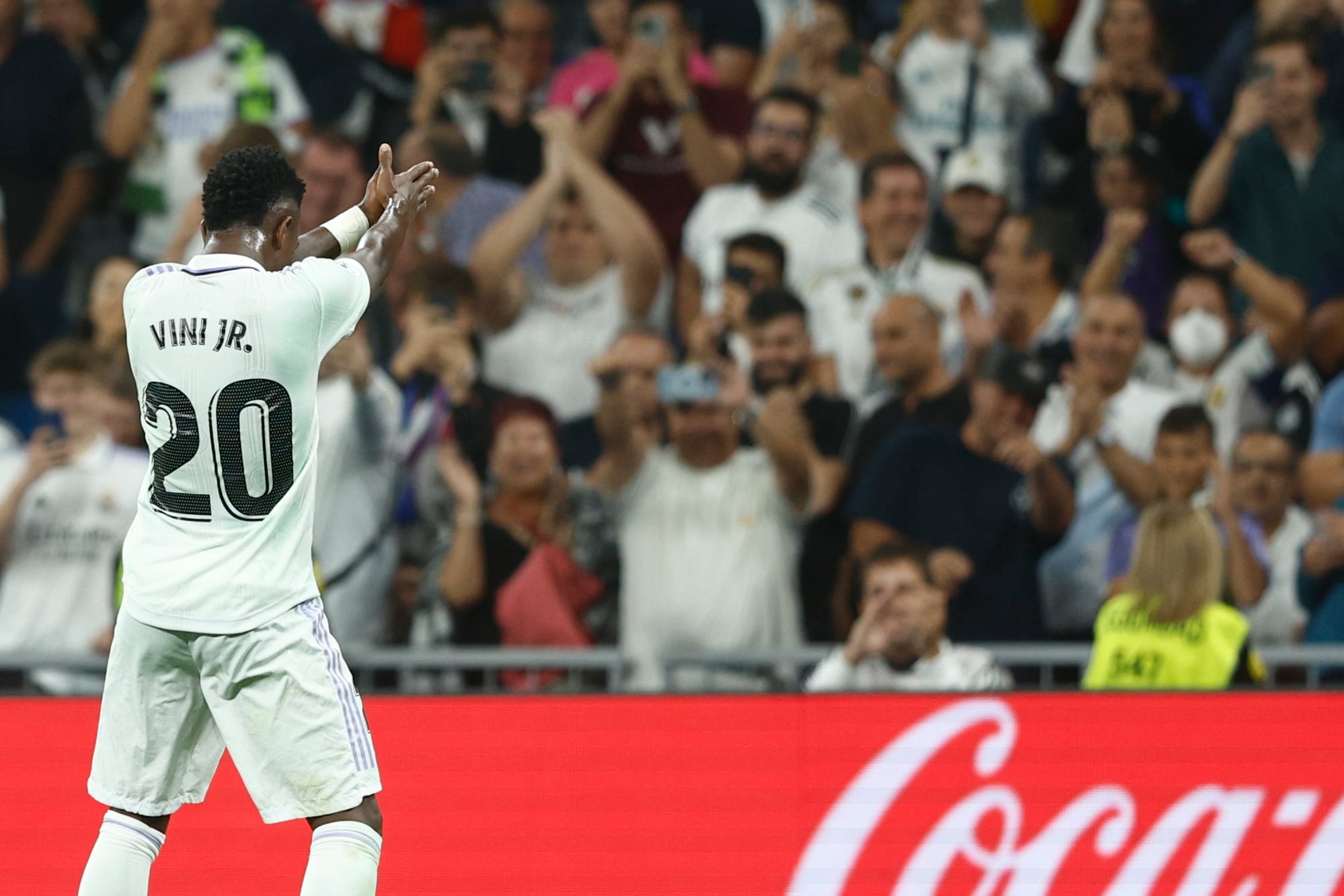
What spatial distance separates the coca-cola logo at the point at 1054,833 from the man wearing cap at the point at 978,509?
1826 mm

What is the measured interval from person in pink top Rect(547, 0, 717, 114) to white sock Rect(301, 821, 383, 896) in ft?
18.6

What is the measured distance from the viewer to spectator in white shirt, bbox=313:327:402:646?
315 inches

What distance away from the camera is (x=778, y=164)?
9125 mm

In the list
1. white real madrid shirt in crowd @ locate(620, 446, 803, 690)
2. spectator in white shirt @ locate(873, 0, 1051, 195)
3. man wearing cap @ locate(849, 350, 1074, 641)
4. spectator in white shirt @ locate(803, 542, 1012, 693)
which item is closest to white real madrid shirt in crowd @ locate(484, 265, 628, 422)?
white real madrid shirt in crowd @ locate(620, 446, 803, 690)

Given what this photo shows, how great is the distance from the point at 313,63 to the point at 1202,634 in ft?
18.6

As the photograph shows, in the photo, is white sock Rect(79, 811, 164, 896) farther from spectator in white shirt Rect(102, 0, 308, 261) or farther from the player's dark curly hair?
spectator in white shirt Rect(102, 0, 308, 261)

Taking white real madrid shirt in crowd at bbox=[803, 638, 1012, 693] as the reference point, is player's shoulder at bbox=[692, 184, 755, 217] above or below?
above

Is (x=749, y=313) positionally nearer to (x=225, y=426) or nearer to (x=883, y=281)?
(x=883, y=281)

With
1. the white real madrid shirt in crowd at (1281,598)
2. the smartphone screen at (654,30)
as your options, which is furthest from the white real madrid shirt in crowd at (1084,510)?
the smartphone screen at (654,30)

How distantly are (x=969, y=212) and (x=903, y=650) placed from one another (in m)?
3.02

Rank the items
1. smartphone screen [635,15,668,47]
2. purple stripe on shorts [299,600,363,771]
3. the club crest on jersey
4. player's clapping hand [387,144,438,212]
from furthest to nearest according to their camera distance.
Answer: smartphone screen [635,15,668,47], player's clapping hand [387,144,438,212], purple stripe on shorts [299,600,363,771], the club crest on jersey

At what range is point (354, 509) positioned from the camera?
26.6 feet

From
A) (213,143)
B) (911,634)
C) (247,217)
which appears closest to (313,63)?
(213,143)

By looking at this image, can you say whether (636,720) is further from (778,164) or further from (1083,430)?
(778,164)
